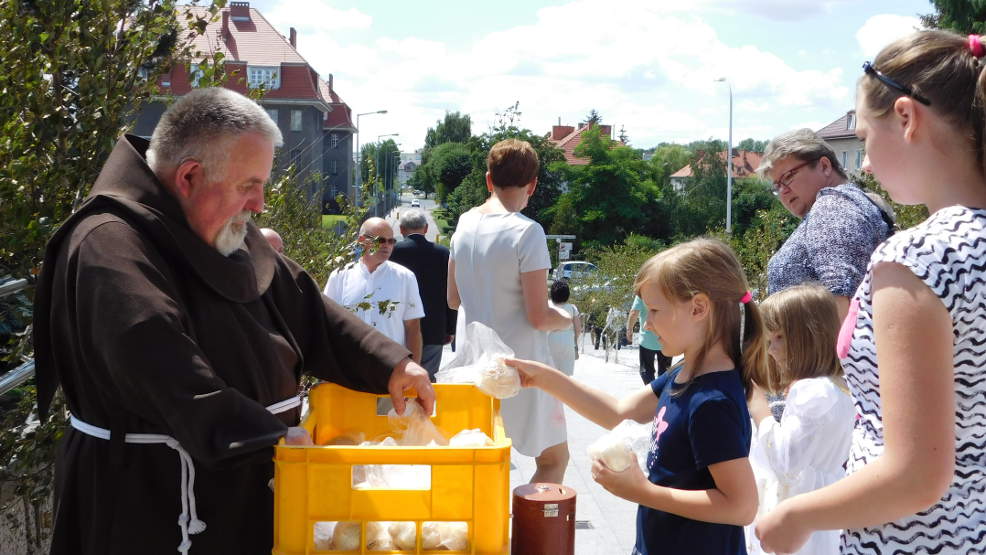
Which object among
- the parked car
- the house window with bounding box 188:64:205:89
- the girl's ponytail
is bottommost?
the parked car

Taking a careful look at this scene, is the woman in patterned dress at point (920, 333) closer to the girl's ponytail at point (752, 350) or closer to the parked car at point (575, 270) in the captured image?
the girl's ponytail at point (752, 350)

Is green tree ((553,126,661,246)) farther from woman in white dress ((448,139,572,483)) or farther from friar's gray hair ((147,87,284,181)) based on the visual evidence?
friar's gray hair ((147,87,284,181))

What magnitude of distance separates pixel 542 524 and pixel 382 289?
166 inches

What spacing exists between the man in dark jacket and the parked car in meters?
17.8

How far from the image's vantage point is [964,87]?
1.60 meters

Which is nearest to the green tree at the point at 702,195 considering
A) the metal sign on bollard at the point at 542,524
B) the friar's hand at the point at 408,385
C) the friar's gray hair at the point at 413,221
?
the friar's gray hair at the point at 413,221

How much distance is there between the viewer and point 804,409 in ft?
10.0

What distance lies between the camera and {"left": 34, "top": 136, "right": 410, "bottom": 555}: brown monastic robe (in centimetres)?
194

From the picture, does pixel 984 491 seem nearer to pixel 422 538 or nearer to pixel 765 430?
pixel 422 538

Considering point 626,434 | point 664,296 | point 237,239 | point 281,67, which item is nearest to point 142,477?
point 237,239

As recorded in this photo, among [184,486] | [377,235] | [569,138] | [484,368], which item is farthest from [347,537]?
[569,138]

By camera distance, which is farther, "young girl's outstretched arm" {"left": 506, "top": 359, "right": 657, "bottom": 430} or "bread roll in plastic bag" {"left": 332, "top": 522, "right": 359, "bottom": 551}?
"young girl's outstretched arm" {"left": 506, "top": 359, "right": 657, "bottom": 430}

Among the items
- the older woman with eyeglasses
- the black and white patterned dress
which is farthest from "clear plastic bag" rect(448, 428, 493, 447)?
the older woman with eyeglasses

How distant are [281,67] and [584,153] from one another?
73.1 ft
